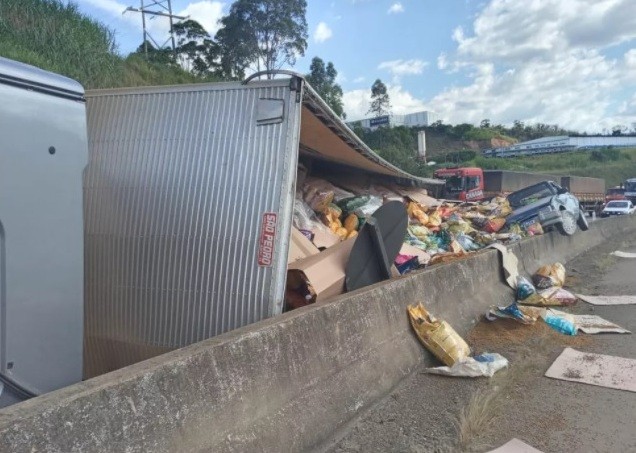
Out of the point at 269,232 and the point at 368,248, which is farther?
the point at 368,248

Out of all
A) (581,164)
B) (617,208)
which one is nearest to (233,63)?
(617,208)

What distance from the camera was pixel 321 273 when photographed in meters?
5.28

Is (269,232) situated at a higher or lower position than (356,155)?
lower

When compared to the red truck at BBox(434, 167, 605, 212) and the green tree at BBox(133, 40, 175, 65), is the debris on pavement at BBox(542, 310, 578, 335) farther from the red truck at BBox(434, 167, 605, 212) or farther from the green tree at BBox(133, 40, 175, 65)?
the green tree at BBox(133, 40, 175, 65)

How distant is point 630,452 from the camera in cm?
364

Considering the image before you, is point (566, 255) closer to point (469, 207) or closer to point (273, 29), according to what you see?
point (469, 207)

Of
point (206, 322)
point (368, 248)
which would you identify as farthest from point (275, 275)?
point (368, 248)

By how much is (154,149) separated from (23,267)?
7.60 feet

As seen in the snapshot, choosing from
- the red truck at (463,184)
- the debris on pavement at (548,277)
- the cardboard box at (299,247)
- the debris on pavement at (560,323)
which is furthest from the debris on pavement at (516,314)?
the red truck at (463,184)

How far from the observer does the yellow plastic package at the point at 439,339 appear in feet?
17.3

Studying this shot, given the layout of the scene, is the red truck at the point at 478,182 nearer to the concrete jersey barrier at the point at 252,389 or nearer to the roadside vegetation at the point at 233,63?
the roadside vegetation at the point at 233,63

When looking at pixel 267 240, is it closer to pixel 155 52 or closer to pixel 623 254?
pixel 623 254

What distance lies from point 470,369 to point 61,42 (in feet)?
36.9

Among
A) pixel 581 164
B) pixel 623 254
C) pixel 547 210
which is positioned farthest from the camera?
pixel 581 164
